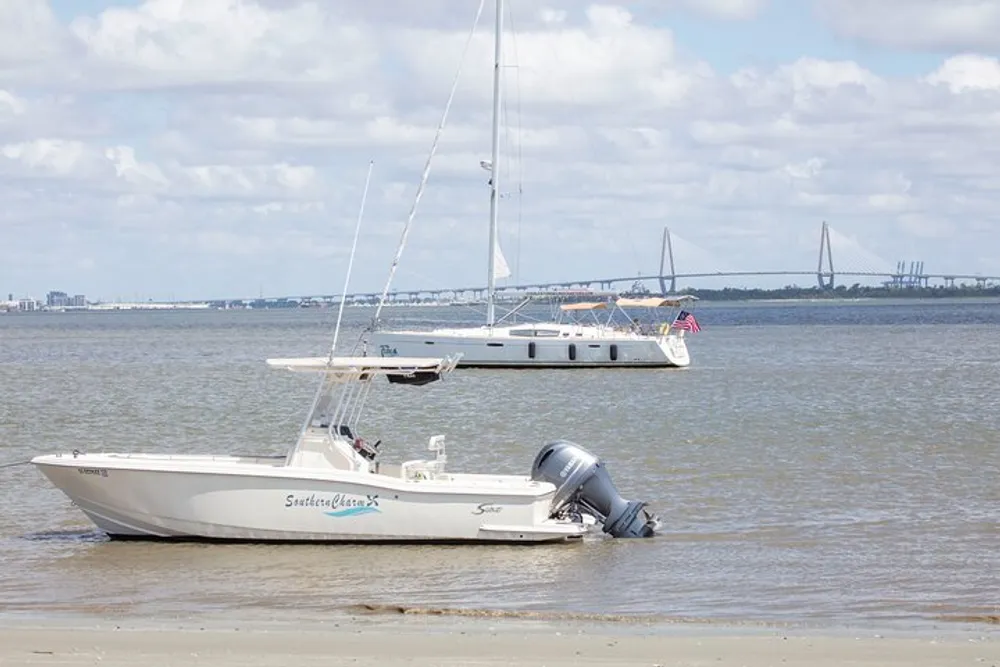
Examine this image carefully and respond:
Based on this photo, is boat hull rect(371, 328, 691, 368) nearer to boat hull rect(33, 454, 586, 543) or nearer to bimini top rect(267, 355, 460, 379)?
bimini top rect(267, 355, 460, 379)

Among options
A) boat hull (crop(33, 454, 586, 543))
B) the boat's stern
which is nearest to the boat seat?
boat hull (crop(33, 454, 586, 543))

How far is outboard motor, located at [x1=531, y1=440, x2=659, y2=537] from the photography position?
72.2 feet

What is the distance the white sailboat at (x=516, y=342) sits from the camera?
65375 mm

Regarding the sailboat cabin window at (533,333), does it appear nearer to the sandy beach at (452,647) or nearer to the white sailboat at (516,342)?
the white sailboat at (516,342)

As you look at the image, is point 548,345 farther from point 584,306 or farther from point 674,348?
point 584,306

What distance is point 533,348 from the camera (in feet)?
220

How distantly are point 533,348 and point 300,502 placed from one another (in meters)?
46.1

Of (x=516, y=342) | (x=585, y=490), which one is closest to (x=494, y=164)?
(x=516, y=342)

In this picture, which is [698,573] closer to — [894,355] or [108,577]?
[108,577]

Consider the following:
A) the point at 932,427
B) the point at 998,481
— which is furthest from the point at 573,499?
the point at 932,427

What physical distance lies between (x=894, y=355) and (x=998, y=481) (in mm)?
58978

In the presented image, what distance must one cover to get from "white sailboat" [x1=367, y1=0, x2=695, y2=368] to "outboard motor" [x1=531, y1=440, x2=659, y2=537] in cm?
4194

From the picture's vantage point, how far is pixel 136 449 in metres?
36.1

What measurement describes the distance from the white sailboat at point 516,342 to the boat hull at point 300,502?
42852 mm
